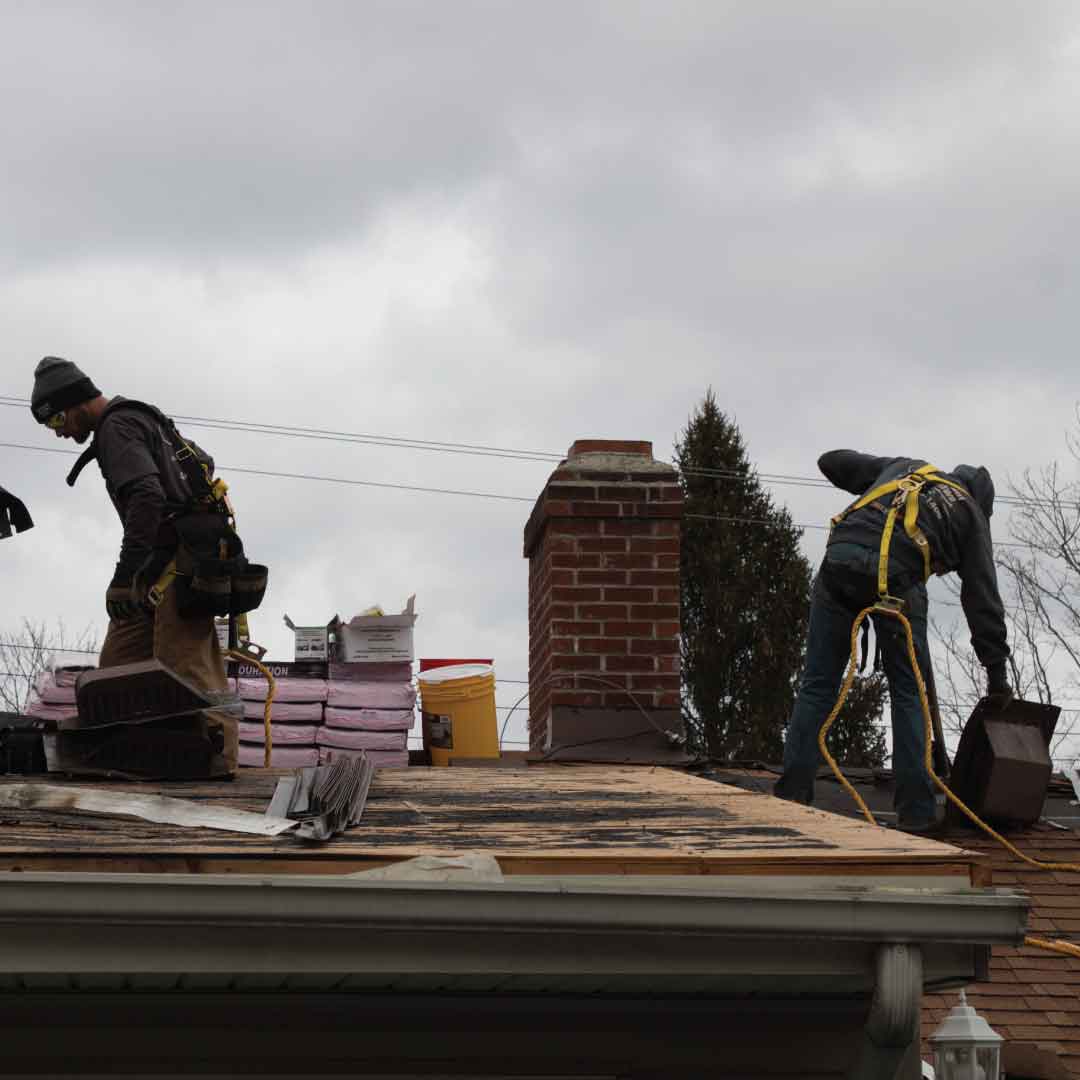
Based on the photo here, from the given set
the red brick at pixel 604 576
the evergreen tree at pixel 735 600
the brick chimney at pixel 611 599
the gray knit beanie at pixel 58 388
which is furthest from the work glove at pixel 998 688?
the evergreen tree at pixel 735 600

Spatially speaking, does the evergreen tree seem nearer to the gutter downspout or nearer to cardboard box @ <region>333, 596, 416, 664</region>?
cardboard box @ <region>333, 596, 416, 664</region>

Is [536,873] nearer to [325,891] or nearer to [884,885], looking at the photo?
[325,891]

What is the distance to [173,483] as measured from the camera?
6363 millimetres

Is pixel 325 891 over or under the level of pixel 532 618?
under

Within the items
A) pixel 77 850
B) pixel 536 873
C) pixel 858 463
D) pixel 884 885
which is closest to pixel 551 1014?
pixel 536 873

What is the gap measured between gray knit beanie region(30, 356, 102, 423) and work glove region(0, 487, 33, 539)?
40 cm

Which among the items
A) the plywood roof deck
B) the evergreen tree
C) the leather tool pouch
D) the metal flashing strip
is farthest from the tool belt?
the evergreen tree

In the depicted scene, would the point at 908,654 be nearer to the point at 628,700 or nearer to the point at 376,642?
the point at 628,700

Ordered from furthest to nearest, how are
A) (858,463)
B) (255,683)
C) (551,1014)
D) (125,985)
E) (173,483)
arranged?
(255,683) < (858,463) < (173,483) < (551,1014) < (125,985)

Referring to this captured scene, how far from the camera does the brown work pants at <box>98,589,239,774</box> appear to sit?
6258 mm

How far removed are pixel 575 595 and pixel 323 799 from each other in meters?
4.05

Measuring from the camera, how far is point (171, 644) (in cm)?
629

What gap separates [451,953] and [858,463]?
5277 mm

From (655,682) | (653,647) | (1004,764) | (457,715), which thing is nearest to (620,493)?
(653,647)
